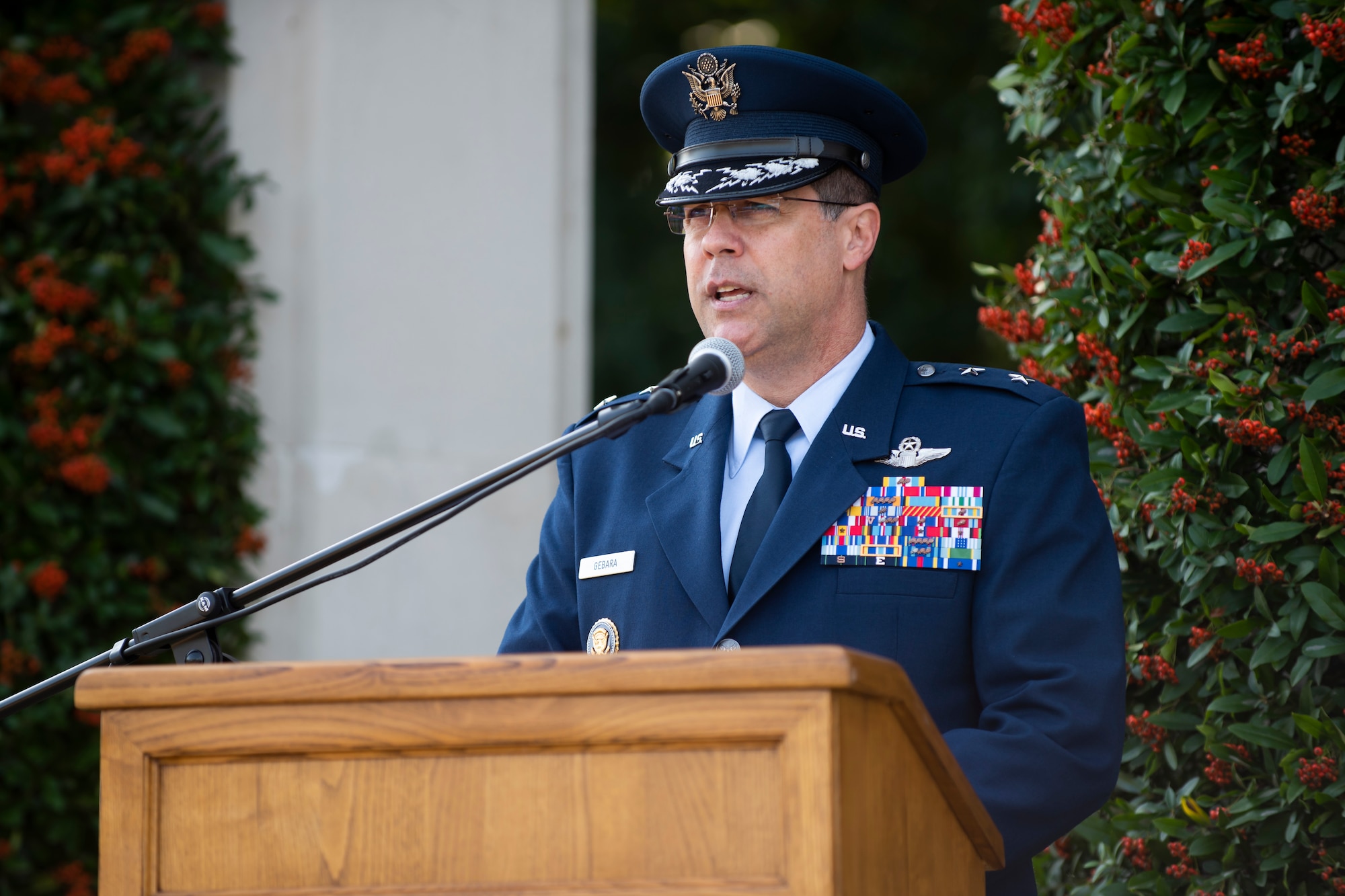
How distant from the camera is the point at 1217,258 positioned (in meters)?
2.22

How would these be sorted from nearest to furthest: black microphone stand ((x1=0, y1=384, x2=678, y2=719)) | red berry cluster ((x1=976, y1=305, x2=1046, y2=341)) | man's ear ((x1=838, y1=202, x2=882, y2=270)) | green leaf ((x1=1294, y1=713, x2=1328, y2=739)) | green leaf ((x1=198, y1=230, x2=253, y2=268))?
1. black microphone stand ((x1=0, y1=384, x2=678, y2=719))
2. green leaf ((x1=1294, y1=713, x2=1328, y2=739))
3. man's ear ((x1=838, y1=202, x2=882, y2=270))
4. red berry cluster ((x1=976, y1=305, x2=1046, y2=341))
5. green leaf ((x1=198, y1=230, x2=253, y2=268))

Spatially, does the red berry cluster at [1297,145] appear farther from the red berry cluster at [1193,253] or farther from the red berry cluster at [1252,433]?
the red berry cluster at [1252,433]

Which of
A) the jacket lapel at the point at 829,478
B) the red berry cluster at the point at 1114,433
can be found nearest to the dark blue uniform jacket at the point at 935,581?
the jacket lapel at the point at 829,478

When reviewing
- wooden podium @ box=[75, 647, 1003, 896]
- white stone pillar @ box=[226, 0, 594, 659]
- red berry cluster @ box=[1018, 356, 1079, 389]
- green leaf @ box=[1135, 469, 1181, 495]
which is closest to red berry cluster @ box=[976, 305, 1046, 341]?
red berry cluster @ box=[1018, 356, 1079, 389]

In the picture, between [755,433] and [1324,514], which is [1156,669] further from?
[755,433]

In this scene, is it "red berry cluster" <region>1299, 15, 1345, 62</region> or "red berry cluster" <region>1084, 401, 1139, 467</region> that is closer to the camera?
"red berry cluster" <region>1299, 15, 1345, 62</region>

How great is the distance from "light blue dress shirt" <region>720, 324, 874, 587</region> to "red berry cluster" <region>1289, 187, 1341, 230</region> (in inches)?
26.9

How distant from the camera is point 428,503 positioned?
65.9 inches

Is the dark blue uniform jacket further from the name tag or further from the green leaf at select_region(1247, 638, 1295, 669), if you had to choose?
the green leaf at select_region(1247, 638, 1295, 669)

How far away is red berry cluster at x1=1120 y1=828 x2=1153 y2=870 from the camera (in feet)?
7.55

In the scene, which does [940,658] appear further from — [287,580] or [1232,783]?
[287,580]

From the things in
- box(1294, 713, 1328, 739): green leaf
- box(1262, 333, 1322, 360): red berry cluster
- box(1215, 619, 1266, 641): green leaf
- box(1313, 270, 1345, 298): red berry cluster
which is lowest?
box(1294, 713, 1328, 739): green leaf

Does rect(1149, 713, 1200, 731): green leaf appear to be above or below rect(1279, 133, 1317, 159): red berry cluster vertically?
below

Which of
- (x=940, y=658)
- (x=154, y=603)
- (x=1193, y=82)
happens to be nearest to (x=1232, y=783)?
(x=940, y=658)
